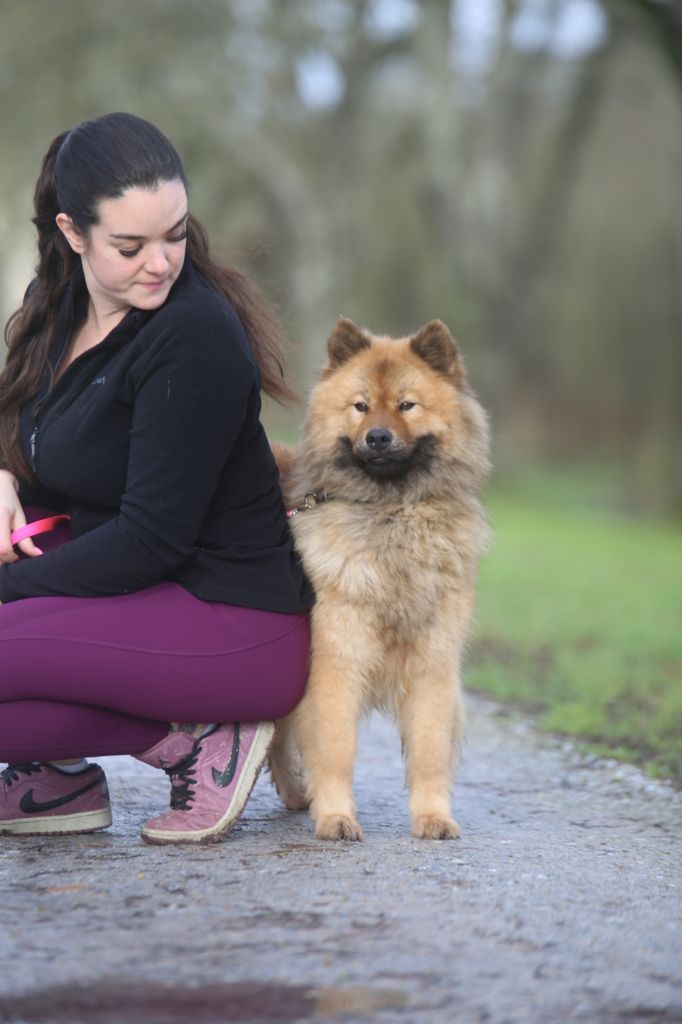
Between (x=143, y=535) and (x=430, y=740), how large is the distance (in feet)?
3.39

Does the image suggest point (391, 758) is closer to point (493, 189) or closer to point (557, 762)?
point (557, 762)

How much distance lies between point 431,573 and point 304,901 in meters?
1.16

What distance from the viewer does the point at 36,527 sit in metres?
3.72

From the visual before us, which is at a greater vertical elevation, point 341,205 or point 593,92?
point 593,92

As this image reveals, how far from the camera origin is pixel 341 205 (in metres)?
21.9

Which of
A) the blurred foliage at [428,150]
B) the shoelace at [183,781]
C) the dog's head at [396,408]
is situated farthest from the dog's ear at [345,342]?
the blurred foliage at [428,150]

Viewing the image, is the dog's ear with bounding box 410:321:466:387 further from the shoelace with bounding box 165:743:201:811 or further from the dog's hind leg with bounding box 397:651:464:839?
the shoelace with bounding box 165:743:201:811

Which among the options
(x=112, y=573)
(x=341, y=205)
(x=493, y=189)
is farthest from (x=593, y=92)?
(x=112, y=573)

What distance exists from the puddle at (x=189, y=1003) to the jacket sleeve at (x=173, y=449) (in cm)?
123

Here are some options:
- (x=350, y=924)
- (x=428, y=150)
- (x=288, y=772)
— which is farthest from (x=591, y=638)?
(x=428, y=150)

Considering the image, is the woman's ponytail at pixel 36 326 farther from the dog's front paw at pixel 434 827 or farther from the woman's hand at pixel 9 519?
the dog's front paw at pixel 434 827

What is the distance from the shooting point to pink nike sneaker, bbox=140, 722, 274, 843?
3482 mm

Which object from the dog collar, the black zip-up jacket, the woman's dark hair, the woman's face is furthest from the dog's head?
the woman's face

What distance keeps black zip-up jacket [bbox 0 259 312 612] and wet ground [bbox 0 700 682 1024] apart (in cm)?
71
